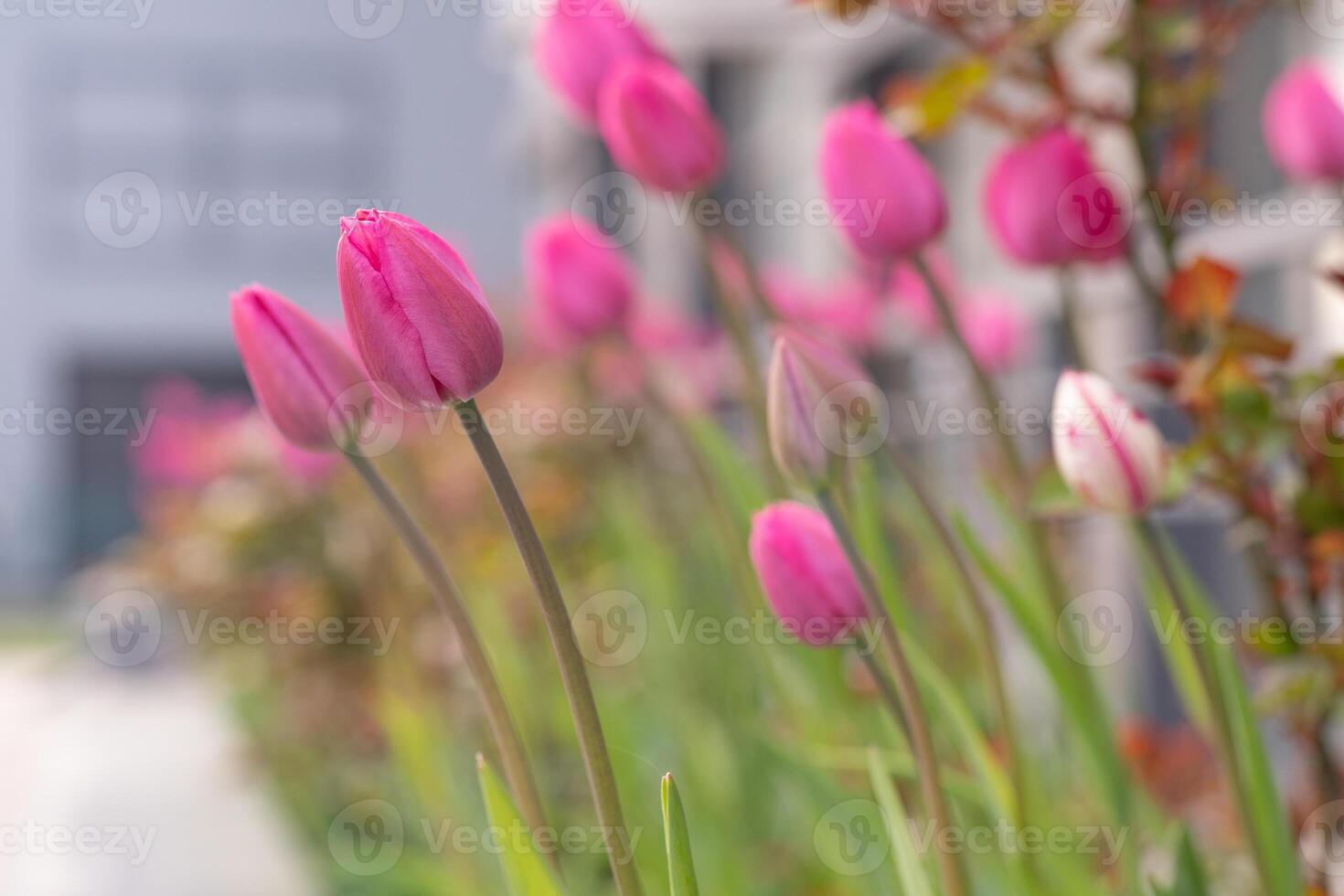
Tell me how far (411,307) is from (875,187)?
0.27 meters

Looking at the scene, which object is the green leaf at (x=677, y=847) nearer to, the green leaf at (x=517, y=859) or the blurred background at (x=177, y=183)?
the green leaf at (x=517, y=859)

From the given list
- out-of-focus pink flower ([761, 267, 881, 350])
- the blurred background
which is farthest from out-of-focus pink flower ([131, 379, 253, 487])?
the blurred background

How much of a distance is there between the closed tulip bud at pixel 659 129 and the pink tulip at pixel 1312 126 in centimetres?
29

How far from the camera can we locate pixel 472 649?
407mm

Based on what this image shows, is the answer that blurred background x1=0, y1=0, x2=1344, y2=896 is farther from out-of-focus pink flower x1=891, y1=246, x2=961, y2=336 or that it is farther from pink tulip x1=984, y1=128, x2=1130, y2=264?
pink tulip x1=984, y1=128, x2=1130, y2=264

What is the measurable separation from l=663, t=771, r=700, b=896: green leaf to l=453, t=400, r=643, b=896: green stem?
13mm

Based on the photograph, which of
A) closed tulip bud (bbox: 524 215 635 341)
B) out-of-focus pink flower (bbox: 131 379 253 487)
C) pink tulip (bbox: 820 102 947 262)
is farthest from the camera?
out-of-focus pink flower (bbox: 131 379 253 487)

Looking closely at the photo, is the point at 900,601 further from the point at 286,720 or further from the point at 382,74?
the point at 382,74

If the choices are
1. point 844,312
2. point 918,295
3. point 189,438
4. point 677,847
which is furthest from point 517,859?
point 189,438

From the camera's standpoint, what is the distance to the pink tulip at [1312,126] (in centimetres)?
65

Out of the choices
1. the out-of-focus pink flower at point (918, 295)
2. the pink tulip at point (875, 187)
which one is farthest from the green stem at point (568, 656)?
the out-of-focus pink flower at point (918, 295)

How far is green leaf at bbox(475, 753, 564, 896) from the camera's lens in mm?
366

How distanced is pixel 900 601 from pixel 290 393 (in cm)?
35

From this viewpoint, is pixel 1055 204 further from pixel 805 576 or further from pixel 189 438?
pixel 189 438
